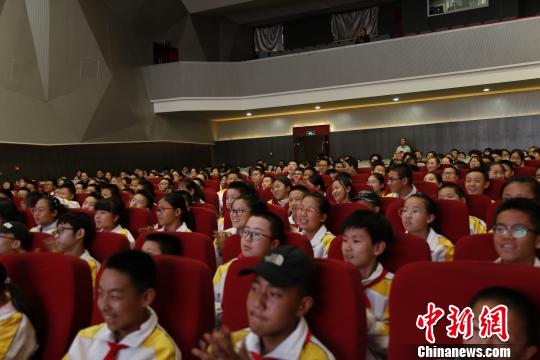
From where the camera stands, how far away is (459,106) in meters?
14.5

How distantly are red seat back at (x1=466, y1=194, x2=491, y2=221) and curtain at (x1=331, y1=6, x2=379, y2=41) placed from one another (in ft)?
42.1

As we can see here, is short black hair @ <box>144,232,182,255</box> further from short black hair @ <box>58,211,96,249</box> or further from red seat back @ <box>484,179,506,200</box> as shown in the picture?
red seat back @ <box>484,179,506,200</box>

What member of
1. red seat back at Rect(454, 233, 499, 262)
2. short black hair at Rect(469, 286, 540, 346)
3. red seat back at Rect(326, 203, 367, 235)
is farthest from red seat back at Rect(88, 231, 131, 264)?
short black hair at Rect(469, 286, 540, 346)

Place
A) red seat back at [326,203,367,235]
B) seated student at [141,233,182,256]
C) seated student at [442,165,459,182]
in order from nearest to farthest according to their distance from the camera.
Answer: seated student at [141,233,182,256] < red seat back at [326,203,367,235] < seated student at [442,165,459,182]

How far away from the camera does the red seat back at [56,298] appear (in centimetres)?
216

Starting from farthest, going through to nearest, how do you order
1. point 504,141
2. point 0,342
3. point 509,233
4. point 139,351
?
1. point 504,141
2. point 509,233
3. point 0,342
4. point 139,351

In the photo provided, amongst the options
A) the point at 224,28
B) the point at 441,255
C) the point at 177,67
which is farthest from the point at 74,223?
the point at 224,28

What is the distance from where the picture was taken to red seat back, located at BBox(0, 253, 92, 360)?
2.16 m

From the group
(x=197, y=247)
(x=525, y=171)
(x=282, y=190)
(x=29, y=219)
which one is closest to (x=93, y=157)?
(x=29, y=219)

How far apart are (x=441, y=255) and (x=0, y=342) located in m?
2.42

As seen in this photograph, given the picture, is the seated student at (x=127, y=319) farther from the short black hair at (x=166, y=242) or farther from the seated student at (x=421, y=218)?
the seated student at (x=421, y=218)

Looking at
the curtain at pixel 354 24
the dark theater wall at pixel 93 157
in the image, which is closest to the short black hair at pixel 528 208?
the dark theater wall at pixel 93 157

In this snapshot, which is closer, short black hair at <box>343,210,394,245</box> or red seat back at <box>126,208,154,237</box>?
short black hair at <box>343,210,394,245</box>

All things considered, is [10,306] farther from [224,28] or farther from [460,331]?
[224,28]
